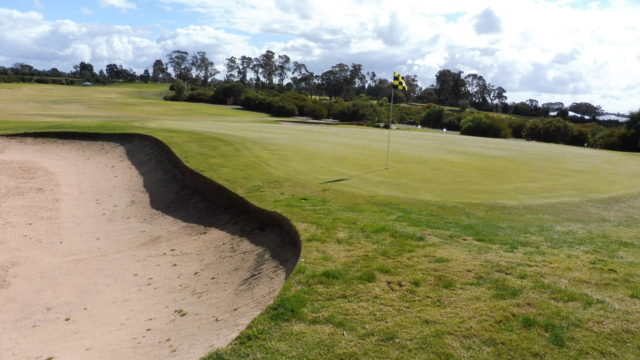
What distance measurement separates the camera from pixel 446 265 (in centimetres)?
936

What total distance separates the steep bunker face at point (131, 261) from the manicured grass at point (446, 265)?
3.57 feet

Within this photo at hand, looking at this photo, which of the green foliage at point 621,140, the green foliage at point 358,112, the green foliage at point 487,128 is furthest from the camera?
the green foliage at point 358,112

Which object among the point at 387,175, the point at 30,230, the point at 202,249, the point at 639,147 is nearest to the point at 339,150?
the point at 387,175

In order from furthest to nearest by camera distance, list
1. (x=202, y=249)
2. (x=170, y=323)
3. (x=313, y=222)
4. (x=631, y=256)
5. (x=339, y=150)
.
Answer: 1. (x=339, y=150)
2. (x=202, y=249)
3. (x=313, y=222)
4. (x=631, y=256)
5. (x=170, y=323)

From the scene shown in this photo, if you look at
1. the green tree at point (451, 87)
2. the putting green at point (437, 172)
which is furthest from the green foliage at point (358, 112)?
the green tree at point (451, 87)

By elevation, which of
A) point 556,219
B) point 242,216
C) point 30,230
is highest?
point 556,219

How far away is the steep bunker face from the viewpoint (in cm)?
910

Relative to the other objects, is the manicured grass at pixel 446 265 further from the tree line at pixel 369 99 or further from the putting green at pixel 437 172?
the tree line at pixel 369 99

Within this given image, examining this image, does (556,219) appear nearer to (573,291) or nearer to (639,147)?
(573,291)

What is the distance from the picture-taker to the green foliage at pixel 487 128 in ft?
266

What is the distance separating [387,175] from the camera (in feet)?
65.8

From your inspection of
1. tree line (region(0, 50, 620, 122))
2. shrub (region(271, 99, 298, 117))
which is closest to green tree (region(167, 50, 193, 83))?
tree line (region(0, 50, 620, 122))

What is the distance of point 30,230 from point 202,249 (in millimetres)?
7956

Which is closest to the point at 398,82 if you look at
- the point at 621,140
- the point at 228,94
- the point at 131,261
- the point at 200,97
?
the point at 131,261
